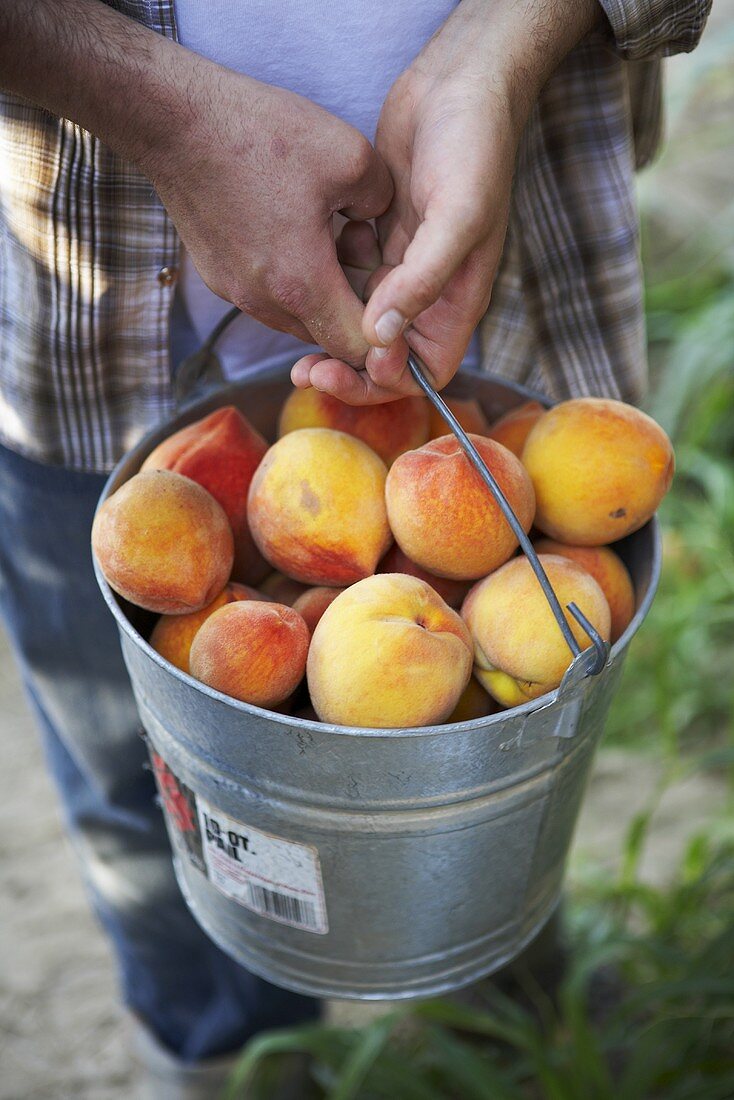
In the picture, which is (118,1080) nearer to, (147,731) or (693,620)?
(147,731)

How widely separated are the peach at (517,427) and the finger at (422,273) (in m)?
0.26

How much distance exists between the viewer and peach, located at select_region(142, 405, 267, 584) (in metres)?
0.94

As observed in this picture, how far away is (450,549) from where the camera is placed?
33.9 inches

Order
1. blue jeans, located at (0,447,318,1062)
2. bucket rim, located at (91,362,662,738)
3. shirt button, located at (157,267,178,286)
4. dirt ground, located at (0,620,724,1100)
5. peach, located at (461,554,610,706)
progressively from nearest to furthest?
bucket rim, located at (91,362,662,738) → peach, located at (461,554,610,706) → shirt button, located at (157,267,178,286) → blue jeans, located at (0,447,318,1062) → dirt ground, located at (0,620,724,1100)

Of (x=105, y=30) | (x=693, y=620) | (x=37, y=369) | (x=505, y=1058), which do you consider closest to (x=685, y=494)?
(x=693, y=620)

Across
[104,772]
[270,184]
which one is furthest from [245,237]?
[104,772]

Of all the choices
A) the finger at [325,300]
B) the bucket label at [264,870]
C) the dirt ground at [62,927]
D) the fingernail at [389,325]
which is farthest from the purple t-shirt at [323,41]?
the dirt ground at [62,927]

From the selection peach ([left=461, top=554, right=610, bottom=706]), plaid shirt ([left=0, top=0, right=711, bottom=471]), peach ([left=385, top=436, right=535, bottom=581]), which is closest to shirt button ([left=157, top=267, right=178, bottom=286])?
plaid shirt ([left=0, top=0, right=711, bottom=471])

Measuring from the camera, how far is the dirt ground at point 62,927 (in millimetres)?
1689

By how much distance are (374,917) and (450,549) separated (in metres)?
0.33

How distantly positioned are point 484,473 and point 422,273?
6.0 inches

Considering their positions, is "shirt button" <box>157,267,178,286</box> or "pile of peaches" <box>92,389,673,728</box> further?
"shirt button" <box>157,267,178,286</box>

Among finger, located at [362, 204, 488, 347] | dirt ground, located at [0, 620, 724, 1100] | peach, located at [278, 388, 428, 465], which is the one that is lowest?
dirt ground, located at [0, 620, 724, 1100]

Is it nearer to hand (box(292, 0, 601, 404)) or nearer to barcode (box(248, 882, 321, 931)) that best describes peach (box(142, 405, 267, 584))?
hand (box(292, 0, 601, 404))
